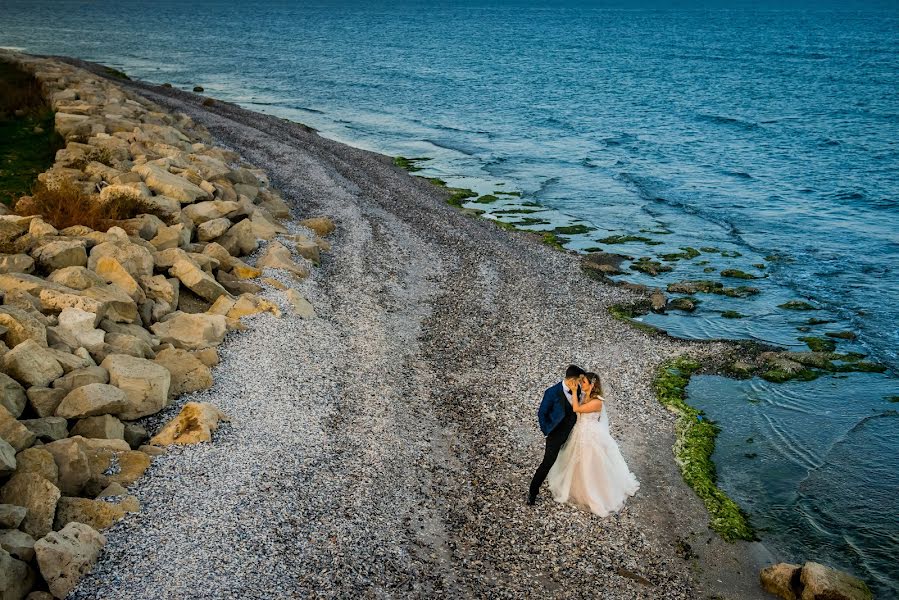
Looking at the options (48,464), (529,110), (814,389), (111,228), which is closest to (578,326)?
(814,389)

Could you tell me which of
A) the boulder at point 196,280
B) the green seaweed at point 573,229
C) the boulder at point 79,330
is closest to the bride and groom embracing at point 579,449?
the boulder at point 79,330

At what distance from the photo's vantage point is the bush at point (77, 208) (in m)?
19.7

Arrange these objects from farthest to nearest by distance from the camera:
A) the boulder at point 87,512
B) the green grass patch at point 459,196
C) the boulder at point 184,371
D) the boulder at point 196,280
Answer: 1. the green grass patch at point 459,196
2. the boulder at point 196,280
3. the boulder at point 184,371
4. the boulder at point 87,512

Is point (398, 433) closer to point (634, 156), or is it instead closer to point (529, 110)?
point (634, 156)

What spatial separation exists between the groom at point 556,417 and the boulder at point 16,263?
1238cm

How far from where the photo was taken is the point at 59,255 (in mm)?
17188

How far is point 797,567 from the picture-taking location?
12742mm

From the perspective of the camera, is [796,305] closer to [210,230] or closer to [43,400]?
[210,230]

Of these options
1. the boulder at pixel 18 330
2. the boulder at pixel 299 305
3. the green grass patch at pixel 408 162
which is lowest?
the green grass patch at pixel 408 162

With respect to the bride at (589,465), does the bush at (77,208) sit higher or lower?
higher

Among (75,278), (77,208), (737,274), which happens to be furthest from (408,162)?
(75,278)

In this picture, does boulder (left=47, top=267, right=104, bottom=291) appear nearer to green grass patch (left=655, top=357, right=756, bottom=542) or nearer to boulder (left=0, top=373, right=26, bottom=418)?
boulder (left=0, top=373, right=26, bottom=418)

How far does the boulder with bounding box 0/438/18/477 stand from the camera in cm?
1048

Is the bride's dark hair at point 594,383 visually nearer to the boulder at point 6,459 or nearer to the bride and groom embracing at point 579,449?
the bride and groom embracing at point 579,449
